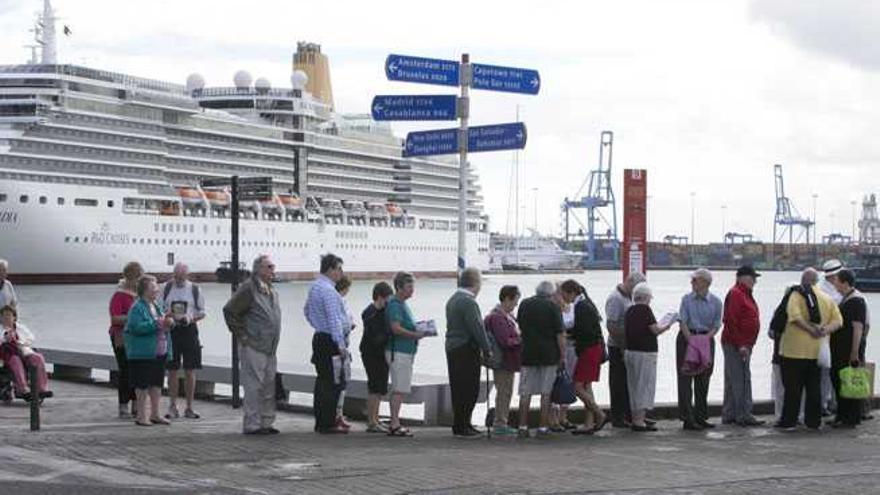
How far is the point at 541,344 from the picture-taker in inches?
498

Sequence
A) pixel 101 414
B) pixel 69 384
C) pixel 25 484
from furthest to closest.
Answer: pixel 69 384
pixel 101 414
pixel 25 484

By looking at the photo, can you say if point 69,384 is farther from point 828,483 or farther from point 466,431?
point 828,483

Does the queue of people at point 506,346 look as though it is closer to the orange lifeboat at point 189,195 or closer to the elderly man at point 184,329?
the elderly man at point 184,329

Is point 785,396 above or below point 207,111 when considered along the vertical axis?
below

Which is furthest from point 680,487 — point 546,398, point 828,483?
point 546,398

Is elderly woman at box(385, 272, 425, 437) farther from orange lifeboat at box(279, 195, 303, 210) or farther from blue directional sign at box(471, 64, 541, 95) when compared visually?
orange lifeboat at box(279, 195, 303, 210)

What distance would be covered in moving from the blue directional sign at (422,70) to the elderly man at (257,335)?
2.94m

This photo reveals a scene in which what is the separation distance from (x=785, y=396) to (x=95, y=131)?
6688cm

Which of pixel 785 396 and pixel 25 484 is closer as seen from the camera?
pixel 25 484

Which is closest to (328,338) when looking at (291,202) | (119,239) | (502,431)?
(502,431)

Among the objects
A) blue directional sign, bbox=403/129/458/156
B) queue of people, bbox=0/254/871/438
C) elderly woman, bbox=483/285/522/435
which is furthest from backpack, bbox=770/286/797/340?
blue directional sign, bbox=403/129/458/156

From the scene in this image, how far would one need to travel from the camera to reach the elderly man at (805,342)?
13367 millimetres

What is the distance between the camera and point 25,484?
29.6 ft

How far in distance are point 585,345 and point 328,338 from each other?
2.52m
